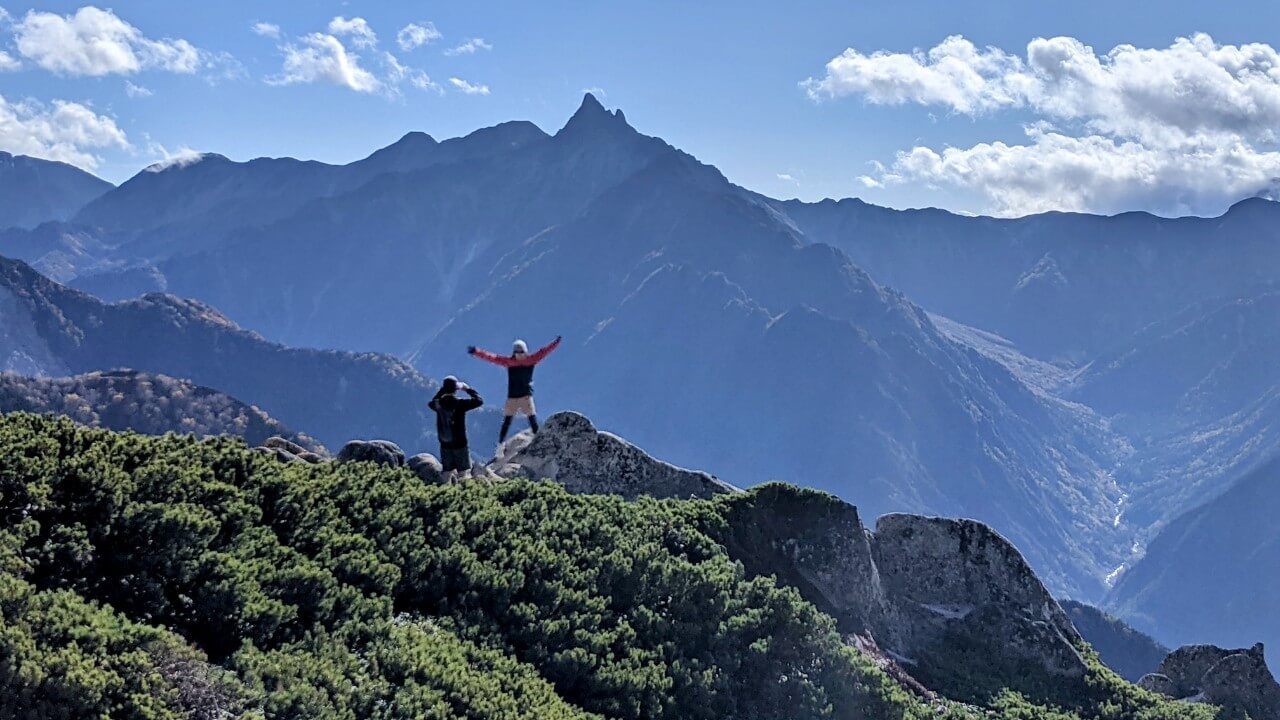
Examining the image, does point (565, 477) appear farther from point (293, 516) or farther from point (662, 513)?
point (293, 516)

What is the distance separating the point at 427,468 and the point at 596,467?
528 centimetres

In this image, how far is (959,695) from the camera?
26.2 meters

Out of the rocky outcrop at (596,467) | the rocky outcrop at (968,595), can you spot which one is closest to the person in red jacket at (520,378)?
the rocky outcrop at (596,467)

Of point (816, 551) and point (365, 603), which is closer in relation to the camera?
point (365, 603)

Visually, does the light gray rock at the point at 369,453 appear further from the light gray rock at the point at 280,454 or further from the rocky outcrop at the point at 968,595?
the rocky outcrop at the point at 968,595

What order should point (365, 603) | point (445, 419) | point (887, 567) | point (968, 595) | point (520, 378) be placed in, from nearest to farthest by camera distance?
point (365, 603) → point (445, 419) → point (968, 595) → point (887, 567) → point (520, 378)

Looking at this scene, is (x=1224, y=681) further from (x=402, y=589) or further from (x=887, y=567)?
(x=402, y=589)

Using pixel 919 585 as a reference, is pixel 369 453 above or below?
below

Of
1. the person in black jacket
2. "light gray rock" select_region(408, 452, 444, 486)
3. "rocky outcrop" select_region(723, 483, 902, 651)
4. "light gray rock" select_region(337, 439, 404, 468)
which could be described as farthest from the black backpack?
"rocky outcrop" select_region(723, 483, 902, 651)

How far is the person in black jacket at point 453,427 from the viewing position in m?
26.8

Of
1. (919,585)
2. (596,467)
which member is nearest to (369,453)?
(596,467)

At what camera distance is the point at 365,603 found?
18234mm

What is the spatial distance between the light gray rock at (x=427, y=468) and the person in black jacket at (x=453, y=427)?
0.65 feet

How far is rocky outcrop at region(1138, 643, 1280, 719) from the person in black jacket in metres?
21.4
